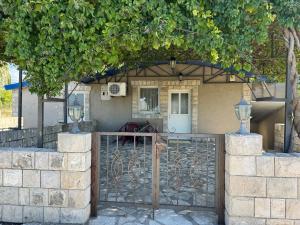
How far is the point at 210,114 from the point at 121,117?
3388 millimetres

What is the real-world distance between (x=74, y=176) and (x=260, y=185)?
6.86 feet

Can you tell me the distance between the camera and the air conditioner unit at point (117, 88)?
32.0ft

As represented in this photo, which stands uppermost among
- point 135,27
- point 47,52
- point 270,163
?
point 135,27

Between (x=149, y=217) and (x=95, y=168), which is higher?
(x=95, y=168)

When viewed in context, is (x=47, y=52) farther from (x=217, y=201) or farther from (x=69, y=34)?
(x=217, y=201)

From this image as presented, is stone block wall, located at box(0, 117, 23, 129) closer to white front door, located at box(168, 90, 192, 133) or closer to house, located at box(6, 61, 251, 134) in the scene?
house, located at box(6, 61, 251, 134)

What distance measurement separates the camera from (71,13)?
270 centimetres

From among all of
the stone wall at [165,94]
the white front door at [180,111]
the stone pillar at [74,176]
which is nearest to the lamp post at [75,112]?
the stone pillar at [74,176]

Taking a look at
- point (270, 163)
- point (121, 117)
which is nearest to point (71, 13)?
point (270, 163)

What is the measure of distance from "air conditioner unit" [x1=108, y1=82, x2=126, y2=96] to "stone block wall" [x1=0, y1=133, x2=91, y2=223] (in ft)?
21.9

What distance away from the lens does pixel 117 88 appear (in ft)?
32.0

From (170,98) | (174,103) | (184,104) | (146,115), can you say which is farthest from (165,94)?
(146,115)

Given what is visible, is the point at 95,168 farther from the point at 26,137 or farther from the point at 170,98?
the point at 170,98

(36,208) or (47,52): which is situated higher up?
(47,52)
